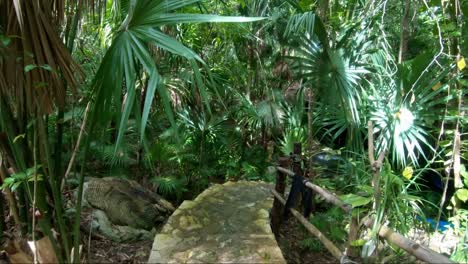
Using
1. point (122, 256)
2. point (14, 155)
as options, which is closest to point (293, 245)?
point (122, 256)

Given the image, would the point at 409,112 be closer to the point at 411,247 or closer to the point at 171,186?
the point at 411,247

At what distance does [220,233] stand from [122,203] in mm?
1124

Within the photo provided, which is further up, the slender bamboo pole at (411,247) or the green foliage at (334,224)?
the slender bamboo pole at (411,247)

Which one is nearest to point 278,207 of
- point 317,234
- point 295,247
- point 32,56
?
point 295,247

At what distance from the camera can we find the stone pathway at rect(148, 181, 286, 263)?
2881mm

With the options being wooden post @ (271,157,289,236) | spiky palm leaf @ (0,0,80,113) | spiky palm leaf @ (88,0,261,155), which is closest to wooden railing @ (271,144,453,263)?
wooden post @ (271,157,289,236)

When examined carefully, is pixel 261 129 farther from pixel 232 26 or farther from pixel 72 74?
pixel 72 74

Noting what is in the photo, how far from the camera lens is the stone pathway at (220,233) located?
2881 millimetres

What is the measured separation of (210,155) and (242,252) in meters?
2.84

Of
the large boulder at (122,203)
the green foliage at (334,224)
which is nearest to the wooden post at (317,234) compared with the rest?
the green foliage at (334,224)

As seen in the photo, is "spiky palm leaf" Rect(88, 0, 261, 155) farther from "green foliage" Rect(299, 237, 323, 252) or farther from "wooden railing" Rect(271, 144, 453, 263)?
"green foliage" Rect(299, 237, 323, 252)

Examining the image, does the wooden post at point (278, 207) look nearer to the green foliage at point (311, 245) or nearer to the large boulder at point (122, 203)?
the green foliage at point (311, 245)

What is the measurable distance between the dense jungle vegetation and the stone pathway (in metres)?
0.63

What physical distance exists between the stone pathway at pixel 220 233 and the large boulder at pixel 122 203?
408mm
